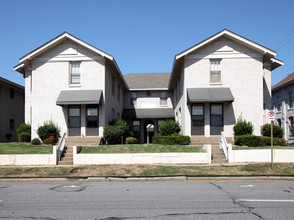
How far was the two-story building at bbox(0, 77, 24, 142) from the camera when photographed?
27172mm

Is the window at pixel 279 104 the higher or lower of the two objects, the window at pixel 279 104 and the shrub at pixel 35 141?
the higher

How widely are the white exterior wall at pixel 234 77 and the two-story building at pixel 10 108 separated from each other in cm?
1830

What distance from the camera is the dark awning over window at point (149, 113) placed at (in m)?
30.4

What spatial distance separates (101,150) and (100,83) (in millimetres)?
6407

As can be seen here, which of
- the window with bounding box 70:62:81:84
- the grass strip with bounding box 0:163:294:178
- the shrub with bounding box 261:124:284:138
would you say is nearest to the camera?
the grass strip with bounding box 0:163:294:178

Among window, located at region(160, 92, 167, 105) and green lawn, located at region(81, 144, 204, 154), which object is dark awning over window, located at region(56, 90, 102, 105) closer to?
green lawn, located at region(81, 144, 204, 154)

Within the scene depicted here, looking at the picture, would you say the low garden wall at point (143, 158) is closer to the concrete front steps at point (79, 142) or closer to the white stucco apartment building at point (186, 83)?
the concrete front steps at point (79, 142)

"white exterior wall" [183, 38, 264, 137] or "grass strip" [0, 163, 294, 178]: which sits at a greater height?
"white exterior wall" [183, 38, 264, 137]

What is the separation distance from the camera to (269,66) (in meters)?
23.9

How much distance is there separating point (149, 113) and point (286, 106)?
16.5 meters

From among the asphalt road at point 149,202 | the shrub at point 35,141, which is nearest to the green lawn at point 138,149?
the shrub at point 35,141

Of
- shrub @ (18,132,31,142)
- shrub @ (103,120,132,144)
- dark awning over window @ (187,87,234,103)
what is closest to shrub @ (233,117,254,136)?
dark awning over window @ (187,87,234,103)

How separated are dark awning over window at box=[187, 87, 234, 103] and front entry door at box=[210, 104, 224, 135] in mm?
1233

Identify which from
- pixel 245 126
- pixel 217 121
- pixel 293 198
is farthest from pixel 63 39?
pixel 293 198
